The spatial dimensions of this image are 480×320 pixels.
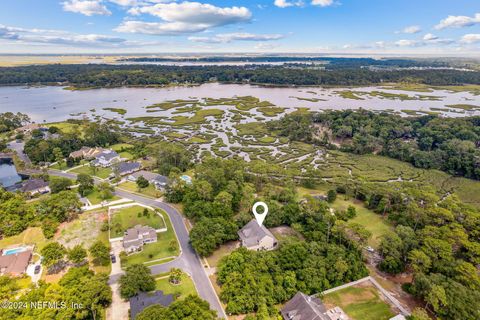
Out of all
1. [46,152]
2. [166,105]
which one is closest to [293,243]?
[46,152]

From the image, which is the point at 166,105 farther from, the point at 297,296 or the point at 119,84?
the point at 297,296

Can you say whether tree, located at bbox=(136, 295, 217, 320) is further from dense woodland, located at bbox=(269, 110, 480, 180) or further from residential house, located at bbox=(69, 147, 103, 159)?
dense woodland, located at bbox=(269, 110, 480, 180)

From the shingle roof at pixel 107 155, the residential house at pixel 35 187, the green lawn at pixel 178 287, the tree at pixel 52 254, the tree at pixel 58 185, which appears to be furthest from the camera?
the shingle roof at pixel 107 155

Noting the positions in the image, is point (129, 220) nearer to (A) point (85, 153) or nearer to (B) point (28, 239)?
(B) point (28, 239)

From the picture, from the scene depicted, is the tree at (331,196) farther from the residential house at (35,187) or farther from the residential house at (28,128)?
the residential house at (28,128)

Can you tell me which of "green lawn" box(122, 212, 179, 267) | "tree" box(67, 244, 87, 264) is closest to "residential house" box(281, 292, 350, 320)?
"green lawn" box(122, 212, 179, 267)

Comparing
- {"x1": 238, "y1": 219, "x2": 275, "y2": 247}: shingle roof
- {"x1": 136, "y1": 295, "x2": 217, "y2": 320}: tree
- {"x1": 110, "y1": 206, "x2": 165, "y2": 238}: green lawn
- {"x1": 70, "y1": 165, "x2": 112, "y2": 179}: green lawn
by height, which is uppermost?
{"x1": 136, "y1": 295, "x2": 217, "y2": 320}: tree

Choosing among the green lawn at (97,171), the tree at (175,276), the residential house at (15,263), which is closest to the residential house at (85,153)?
the green lawn at (97,171)

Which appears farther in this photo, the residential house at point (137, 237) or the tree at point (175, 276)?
the residential house at point (137, 237)
